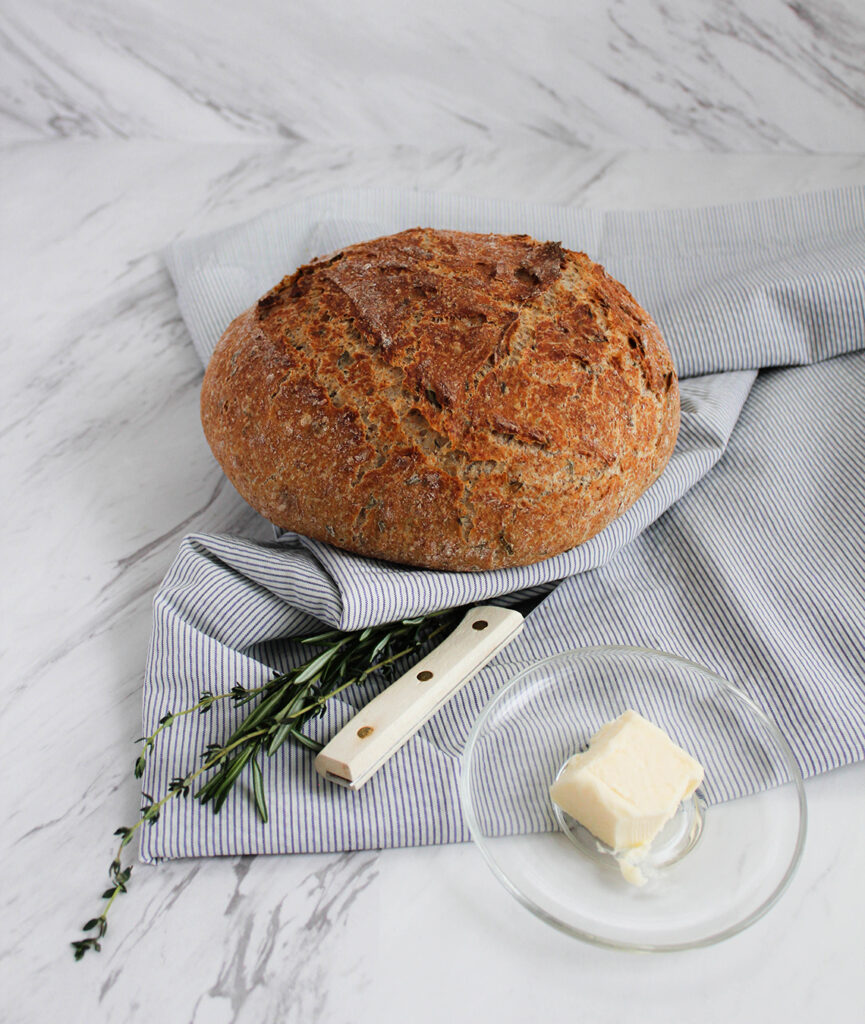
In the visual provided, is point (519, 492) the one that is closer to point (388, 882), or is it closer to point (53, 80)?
point (388, 882)

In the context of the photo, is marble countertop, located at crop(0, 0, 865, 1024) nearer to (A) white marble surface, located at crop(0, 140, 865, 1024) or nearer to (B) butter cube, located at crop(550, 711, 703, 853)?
(A) white marble surface, located at crop(0, 140, 865, 1024)

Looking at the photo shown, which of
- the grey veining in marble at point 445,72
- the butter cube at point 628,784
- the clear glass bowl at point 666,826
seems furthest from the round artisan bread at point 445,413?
the grey veining in marble at point 445,72

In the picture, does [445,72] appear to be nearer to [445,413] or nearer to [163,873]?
[445,413]

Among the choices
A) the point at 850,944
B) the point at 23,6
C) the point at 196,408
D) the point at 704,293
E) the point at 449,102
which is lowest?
the point at 850,944

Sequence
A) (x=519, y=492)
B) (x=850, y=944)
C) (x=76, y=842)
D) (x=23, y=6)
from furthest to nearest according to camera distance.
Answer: (x=23, y=6)
(x=519, y=492)
(x=76, y=842)
(x=850, y=944)

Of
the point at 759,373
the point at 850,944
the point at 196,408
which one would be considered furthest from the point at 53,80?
the point at 850,944

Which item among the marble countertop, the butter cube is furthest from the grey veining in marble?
the butter cube
